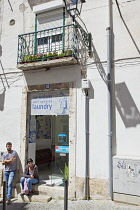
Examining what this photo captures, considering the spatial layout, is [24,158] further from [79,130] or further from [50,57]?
[50,57]

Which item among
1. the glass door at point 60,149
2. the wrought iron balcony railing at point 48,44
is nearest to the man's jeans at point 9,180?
the glass door at point 60,149

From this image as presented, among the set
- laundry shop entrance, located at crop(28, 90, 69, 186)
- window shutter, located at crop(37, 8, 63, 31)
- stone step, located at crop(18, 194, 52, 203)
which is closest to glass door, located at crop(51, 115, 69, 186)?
laundry shop entrance, located at crop(28, 90, 69, 186)

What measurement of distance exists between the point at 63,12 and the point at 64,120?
137 inches

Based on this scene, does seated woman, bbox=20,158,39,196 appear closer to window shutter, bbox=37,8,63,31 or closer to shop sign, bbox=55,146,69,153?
shop sign, bbox=55,146,69,153

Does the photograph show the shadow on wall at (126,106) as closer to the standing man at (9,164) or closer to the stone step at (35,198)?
the stone step at (35,198)

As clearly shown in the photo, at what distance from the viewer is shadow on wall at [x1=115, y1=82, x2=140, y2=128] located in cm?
538

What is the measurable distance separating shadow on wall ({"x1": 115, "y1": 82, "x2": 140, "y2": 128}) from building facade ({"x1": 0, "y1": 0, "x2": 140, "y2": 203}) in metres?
0.02

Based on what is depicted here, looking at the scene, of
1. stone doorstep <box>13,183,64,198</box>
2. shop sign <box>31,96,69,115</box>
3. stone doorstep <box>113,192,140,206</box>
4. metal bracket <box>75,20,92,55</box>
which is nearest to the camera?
stone doorstep <box>113,192,140,206</box>

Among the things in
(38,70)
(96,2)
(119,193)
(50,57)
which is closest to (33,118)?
(38,70)

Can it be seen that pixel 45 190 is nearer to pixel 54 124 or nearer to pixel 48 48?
pixel 54 124

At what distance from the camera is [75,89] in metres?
6.08

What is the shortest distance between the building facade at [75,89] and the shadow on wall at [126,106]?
0.08 feet

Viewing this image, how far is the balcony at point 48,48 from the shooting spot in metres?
6.10

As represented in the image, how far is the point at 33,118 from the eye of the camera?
6941mm
